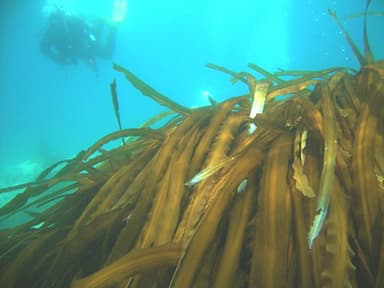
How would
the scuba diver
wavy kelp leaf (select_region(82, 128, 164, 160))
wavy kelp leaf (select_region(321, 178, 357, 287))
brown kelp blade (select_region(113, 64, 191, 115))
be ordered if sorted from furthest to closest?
the scuba diver → brown kelp blade (select_region(113, 64, 191, 115)) → wavy kelp leaf (select_region(82, 128, 164, 160)) → wavy kelp leaf (select_region(321, 178, 357, 287))

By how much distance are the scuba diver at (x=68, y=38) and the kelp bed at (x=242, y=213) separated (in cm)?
2342

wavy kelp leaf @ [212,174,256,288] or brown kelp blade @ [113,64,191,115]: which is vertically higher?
brown kelp blade @ [113,64,191,115]

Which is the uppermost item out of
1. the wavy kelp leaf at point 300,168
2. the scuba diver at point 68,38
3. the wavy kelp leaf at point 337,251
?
the scuba diver at point 68,38

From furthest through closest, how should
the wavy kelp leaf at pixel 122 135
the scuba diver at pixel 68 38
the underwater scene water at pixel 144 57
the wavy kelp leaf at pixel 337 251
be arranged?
the underwater scene water at pixel 144 57 → the scuba diver at pixel 68 38 → the wavy kelp leaf at pixel 122 135 → the wavy kelp leaf at pixel 337 251

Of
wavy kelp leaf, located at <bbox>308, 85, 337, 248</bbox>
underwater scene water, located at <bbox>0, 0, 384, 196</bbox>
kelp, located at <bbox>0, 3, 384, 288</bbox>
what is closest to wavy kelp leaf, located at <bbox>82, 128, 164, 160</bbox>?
kelp, located at <bbox>0, 3, 384, 288</bbox>

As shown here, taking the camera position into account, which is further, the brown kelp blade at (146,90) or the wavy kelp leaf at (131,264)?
the brown kelp blade at (146,90)

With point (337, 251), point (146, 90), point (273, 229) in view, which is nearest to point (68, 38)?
point (146, 90)

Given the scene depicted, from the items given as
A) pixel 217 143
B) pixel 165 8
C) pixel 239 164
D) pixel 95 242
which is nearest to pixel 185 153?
pixel 217 143

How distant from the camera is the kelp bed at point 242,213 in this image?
64cm

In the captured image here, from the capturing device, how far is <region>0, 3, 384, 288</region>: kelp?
2.09 feet

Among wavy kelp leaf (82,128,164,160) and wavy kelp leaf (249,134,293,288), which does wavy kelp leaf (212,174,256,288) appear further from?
wavy kelp leaf (82,128,164,160)

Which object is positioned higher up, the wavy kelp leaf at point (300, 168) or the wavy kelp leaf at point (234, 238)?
the wavy kelp leaf at point (300, 168)

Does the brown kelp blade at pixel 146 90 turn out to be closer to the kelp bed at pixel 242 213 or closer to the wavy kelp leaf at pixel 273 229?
the kelp bed at pixel 242 213

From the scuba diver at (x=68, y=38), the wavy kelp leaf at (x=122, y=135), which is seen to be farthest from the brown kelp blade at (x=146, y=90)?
the scuba diver at (x=68, y=38)
